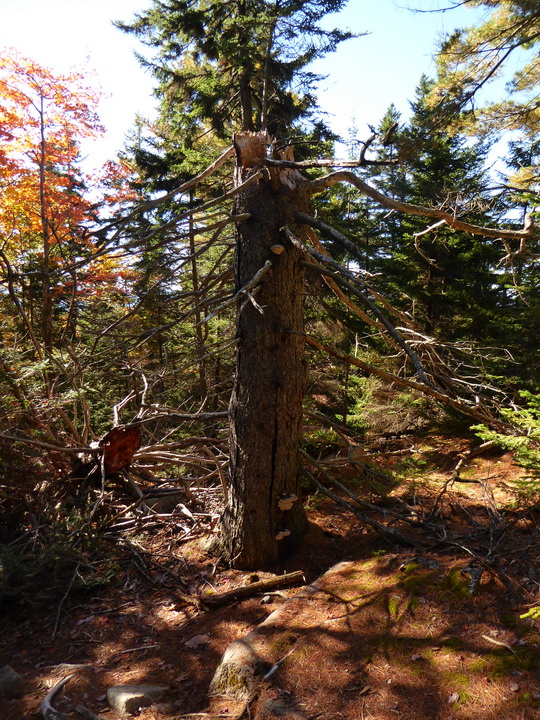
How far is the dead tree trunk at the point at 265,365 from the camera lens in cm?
426

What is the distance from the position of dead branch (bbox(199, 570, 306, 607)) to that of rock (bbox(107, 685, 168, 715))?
3.20 ft

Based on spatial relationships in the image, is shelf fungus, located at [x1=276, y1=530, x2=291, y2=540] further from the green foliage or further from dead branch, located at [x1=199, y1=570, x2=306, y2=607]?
the green foliage

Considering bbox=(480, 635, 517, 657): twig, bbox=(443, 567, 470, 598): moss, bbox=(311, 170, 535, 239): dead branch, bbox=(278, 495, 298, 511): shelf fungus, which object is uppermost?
bbox=(311, 170, 535, 239): dead branch

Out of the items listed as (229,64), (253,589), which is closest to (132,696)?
(253,589)

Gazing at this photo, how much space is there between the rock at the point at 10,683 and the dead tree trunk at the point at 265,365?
6.85ft

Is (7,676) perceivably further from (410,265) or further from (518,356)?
(410,265)

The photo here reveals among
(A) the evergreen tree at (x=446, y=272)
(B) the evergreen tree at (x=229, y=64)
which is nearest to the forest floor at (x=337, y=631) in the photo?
(A) the evergreen tree at (x=446, y=272)

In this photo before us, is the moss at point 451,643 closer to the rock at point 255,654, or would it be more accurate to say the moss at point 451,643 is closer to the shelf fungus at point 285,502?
the rock at point 255,654

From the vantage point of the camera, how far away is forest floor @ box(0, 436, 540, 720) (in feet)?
8.26

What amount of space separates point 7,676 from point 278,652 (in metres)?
2.29

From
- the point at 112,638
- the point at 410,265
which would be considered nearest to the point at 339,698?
the point at 112,638

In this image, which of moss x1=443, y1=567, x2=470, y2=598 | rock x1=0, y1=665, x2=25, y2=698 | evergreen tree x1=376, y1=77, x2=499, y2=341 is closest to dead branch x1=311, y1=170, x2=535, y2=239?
moss x1=443, y1=567, x2=470, y2=598

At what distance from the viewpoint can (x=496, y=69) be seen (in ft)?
21.9

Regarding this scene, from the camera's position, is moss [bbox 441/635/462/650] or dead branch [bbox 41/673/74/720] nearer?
moss [bbox 441/635/462/650]
